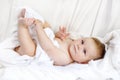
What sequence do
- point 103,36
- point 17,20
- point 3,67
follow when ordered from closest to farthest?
point 3,67 < point 17,20 < point 103,36

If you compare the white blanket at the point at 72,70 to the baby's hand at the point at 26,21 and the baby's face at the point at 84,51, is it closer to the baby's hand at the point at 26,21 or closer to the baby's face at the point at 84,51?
the baby's face at the point at 84,51

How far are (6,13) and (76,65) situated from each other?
46 cm

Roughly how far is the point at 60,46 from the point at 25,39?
19 centimetres

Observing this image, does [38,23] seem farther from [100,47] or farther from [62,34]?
[100,47]

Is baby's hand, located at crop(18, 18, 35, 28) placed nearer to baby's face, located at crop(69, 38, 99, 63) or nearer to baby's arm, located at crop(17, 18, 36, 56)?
baby's arm, located at crop(17, 18, 36, 56)

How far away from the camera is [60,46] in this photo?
4.47ft

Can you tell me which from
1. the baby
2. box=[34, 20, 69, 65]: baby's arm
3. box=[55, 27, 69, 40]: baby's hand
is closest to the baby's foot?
the baby

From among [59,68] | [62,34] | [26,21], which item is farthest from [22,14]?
[59,68]

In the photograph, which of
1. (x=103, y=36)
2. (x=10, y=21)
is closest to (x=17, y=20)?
(x=10, y=21)

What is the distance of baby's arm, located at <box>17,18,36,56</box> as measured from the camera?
1286 mm

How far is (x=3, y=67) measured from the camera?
128 cm

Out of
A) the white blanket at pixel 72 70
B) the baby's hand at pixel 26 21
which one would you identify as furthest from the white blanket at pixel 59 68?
the baby's hand at pixel 26 21

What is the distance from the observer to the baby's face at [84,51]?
134cm

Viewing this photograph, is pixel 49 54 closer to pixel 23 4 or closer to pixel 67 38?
pixel 67 38
